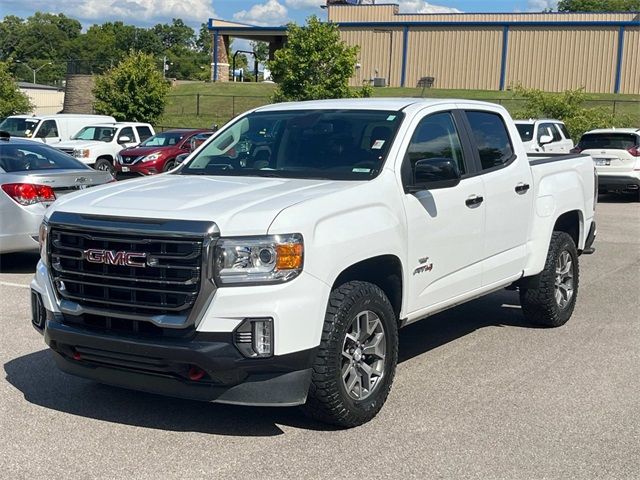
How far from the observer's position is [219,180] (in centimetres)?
585

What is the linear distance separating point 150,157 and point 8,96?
73.6ft

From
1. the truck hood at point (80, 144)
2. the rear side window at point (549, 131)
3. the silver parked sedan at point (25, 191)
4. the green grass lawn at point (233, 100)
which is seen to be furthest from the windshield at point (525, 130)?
the green grass lawn at point (233, 100)

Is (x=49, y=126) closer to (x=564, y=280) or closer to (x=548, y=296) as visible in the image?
(x=564, y=280)

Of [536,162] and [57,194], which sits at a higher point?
[536,162]

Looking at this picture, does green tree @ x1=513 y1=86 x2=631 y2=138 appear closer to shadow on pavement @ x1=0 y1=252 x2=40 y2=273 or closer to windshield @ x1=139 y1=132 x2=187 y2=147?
windshield @ x1=139 y1=132 x2=187 y2=147

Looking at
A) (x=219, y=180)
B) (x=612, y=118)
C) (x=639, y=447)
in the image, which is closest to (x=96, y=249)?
(x=219, y=180)

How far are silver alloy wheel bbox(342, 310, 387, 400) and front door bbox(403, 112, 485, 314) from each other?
516 millimetres

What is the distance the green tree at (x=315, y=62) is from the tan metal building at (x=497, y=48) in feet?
91.6

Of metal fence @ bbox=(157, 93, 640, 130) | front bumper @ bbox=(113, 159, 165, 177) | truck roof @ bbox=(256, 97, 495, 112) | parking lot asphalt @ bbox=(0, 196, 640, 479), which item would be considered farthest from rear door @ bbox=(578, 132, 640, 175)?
metal fence @ bbox=(157, 93, 640, 130)

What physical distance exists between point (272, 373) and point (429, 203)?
1840 millimetres

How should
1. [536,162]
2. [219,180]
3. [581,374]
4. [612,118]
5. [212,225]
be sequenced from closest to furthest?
[212,225] < [219,180] < [581,374] < [536,162] < [612,118]

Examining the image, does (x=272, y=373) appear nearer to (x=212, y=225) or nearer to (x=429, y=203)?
(x=212, y=225)

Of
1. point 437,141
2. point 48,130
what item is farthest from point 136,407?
point 48,130

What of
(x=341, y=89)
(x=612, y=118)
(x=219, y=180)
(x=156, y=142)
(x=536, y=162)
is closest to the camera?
(x=219, y=180)
